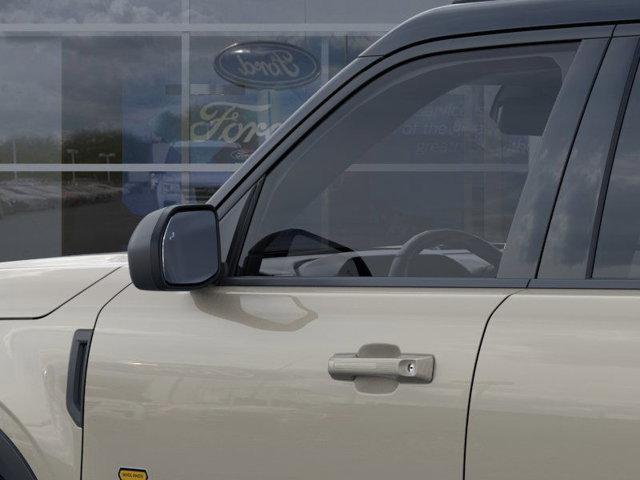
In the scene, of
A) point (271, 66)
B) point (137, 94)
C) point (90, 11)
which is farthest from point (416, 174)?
point (90, 11)

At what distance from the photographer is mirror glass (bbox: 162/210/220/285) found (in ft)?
7.30

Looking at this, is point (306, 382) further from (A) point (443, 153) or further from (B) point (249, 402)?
(A) point (443, 153)

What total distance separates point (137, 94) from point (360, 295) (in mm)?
10196

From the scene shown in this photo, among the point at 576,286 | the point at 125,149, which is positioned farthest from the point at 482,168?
the point at 125,149

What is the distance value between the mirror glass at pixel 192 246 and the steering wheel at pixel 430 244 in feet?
1.16

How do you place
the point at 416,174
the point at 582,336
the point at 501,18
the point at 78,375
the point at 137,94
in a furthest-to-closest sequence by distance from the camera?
the point at 137,94, the point at 78,375, the point at 416,174, the point at 501,18, the point at 582,336

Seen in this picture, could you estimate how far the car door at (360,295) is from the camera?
Answer: 78.2 inches

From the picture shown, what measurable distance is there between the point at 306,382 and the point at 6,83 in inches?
426

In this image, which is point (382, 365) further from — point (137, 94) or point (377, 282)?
point (137, 94)

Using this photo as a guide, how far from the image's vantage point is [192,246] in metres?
2.25

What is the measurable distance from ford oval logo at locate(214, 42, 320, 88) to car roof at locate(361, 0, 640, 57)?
9651mm

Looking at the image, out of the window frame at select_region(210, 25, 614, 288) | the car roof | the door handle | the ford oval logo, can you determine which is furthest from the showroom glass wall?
the door handle

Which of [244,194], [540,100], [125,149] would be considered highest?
[540,100]

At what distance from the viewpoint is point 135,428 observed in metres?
2.24
